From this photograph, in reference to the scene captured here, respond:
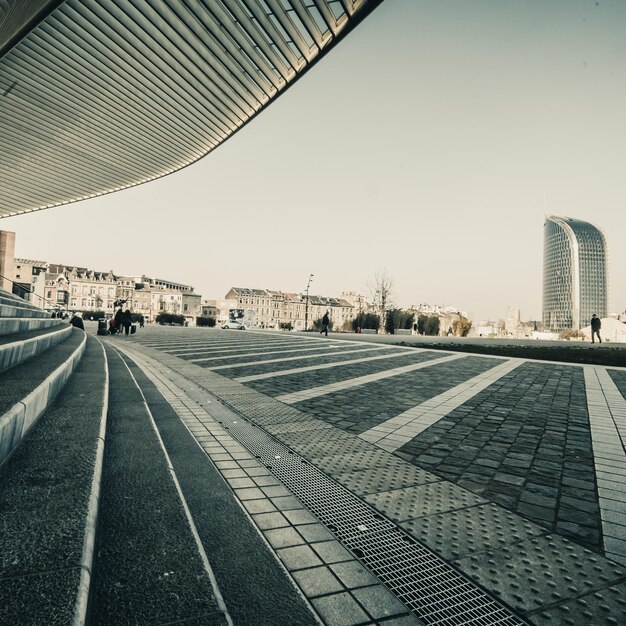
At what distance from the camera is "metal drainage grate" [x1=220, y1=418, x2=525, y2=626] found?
5.81 ft

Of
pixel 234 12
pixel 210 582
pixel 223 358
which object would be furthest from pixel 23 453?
pixel 234 12

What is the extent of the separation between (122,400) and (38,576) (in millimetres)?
4164

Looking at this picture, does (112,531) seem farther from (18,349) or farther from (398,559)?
(18,349)

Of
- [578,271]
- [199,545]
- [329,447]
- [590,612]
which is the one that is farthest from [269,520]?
[578,271]

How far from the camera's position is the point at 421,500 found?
9.53 feet

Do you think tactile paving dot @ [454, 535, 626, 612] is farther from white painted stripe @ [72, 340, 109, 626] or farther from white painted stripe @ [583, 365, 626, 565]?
white painted stripe @ [72, 340, 109, 626]

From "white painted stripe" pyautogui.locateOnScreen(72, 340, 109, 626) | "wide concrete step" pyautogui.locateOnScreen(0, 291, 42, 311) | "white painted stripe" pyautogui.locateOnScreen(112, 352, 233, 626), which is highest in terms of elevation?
"wide concrete step" pyautogui.locateOnScreen(0, 291, 42, 311)

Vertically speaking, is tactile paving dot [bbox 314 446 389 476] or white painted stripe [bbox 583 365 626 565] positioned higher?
white painted stripe [bbox 583 365 626 565]

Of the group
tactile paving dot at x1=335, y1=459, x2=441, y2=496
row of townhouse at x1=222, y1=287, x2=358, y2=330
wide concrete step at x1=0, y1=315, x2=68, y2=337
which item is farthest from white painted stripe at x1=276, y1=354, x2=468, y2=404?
row of townhouse at x1=222, y1=287, x2=358, y2=330

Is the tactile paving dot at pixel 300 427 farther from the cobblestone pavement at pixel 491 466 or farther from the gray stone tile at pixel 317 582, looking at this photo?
the gray stone tile at pixel 317 582

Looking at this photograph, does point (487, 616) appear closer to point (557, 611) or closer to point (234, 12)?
point (557, 611)

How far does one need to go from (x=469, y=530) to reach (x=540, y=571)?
0.46 metres

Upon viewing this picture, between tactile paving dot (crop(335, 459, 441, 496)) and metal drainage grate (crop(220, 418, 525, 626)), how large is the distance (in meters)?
0.13

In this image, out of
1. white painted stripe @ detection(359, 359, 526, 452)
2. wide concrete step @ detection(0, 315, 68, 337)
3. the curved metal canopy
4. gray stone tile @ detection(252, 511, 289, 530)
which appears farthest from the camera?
the curved metal canopy
